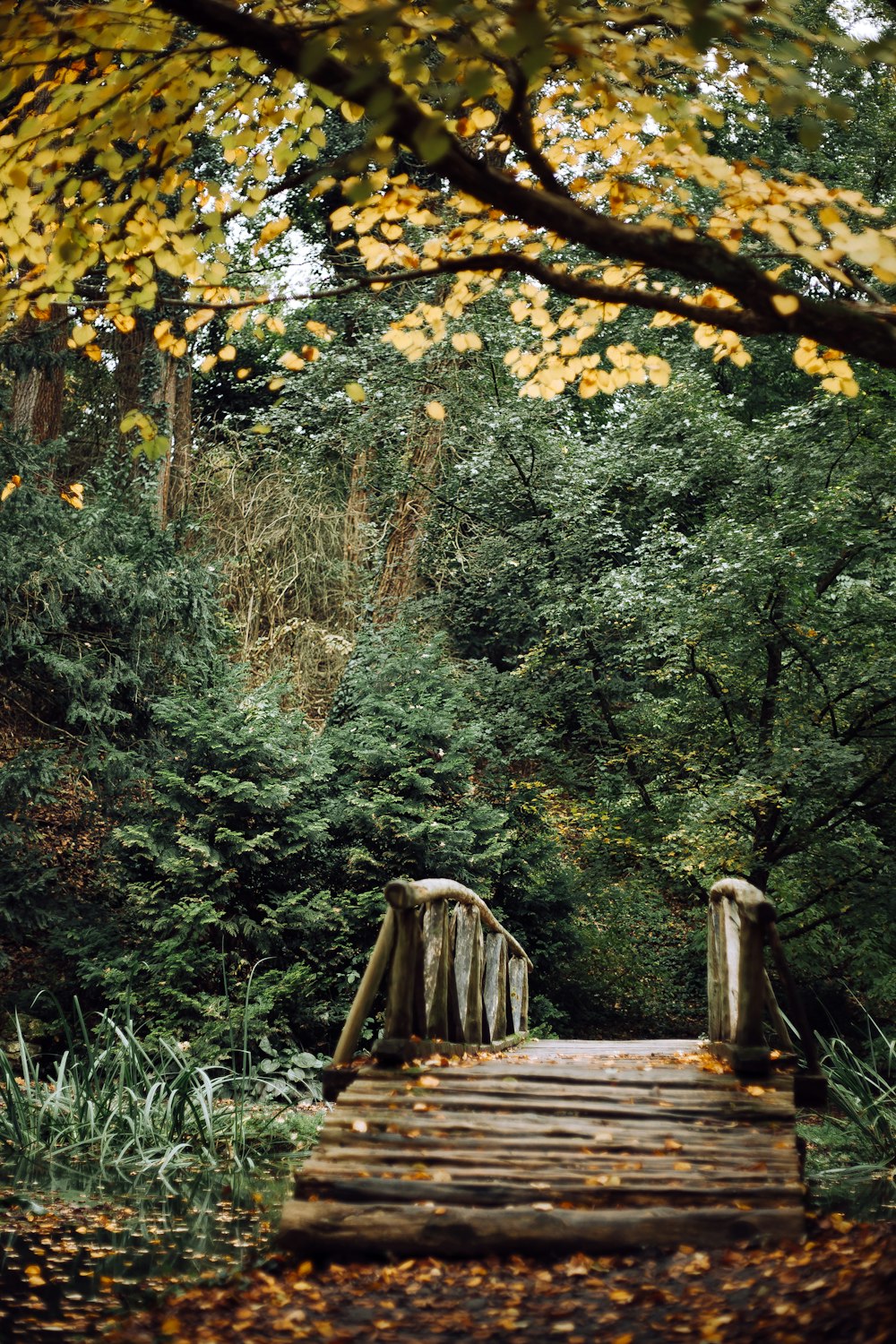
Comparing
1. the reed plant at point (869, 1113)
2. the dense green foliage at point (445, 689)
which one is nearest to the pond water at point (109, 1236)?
the dense green foliage at point (445, 689)

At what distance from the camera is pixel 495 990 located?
6.92m

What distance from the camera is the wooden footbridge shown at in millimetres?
3549

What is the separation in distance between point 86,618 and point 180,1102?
5248mm

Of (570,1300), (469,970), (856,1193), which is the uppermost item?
(469,970)

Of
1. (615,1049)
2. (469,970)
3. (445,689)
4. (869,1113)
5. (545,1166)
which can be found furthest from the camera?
(445,689)

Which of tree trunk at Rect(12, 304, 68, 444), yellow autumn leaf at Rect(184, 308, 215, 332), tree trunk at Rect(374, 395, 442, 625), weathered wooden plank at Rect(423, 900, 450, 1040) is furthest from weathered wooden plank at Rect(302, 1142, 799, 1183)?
tree trunk at Rect(374, 395, 442, 625)

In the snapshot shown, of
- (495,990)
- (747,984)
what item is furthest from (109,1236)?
(495,990)

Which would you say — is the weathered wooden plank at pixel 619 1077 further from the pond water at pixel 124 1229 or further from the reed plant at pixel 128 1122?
the reed plant at pixel 128 1122

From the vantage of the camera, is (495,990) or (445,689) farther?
(445,689)

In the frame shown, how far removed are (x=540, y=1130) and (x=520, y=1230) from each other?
24.1 inches

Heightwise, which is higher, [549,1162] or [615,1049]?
[549,1162]

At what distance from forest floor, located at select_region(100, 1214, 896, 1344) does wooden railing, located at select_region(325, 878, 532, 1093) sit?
118cm

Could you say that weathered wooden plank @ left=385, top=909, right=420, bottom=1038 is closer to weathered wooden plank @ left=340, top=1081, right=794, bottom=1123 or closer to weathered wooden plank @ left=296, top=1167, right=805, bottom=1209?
weathered wooden plank @ left=340, top=1081, right=794, bottom=1123

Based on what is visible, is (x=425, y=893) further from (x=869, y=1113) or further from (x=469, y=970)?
(x=869, y=1113)
